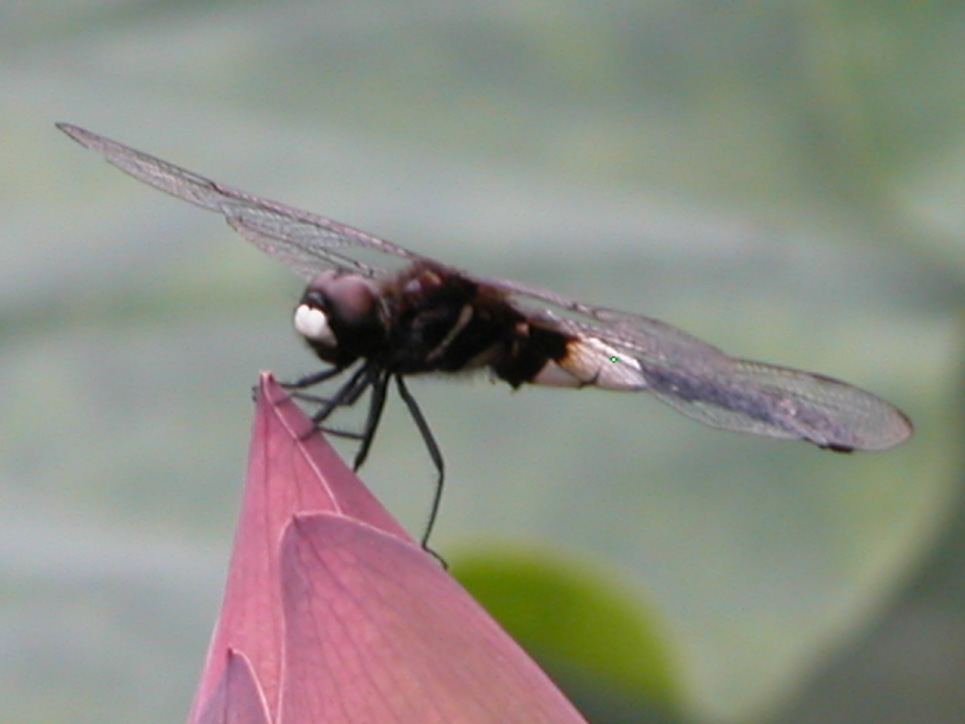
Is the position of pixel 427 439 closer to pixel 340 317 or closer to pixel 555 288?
pixel 340 317

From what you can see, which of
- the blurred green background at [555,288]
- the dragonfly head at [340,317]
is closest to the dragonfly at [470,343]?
the dragonfly head at [340,317]

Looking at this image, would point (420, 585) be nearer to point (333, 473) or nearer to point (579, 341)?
point (333, 473)

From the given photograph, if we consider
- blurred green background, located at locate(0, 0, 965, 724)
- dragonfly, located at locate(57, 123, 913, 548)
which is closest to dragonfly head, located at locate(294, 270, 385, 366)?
dragonfly, located at locate(57, 123, 913, 548)

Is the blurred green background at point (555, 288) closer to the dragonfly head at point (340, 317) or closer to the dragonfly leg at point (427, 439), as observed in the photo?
the dragonfly leg at point (427, 439)

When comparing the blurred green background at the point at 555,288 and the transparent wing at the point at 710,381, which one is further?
the blurred green background at the point at 555,288

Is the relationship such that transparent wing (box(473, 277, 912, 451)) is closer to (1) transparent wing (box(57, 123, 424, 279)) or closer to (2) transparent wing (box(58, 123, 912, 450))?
(2) transparent wing (box(58, 123, 912, 450))

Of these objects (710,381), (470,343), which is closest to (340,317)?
(470,343)

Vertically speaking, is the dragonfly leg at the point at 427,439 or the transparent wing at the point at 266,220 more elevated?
the transparent wing at the point at 266,220
